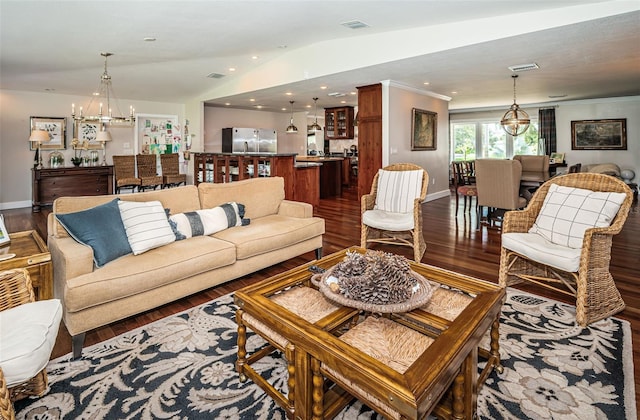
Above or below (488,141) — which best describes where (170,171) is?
below

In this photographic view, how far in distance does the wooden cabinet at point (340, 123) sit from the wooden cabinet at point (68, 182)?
5.65m

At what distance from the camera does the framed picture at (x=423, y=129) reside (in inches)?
282

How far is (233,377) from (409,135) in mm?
6165

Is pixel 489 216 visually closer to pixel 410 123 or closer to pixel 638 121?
pixel 410 123

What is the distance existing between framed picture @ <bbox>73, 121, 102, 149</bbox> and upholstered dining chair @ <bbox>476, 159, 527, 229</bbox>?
8.24 m

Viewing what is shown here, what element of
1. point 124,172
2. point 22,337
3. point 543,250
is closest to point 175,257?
point 22,337

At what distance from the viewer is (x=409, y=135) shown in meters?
7.09

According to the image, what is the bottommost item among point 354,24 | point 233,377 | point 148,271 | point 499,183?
point 233,377

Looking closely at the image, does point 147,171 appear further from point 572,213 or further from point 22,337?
point 572,213

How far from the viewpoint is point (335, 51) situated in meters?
5.64

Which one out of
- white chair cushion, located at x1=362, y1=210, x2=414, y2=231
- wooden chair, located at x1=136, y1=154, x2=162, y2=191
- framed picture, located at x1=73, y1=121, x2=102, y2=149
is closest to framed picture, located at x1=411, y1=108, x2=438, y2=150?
white chair cushion, located at x1=362, y1=210, x2=414, y2=231

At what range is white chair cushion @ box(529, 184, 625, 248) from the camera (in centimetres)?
256

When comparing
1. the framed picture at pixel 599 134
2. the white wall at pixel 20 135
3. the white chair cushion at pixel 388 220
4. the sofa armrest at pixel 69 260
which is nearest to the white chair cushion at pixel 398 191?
the white chair cushion at pixel 388 220

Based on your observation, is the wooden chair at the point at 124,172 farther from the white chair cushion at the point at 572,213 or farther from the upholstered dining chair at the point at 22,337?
the white chair cushion at the point at 572,213
